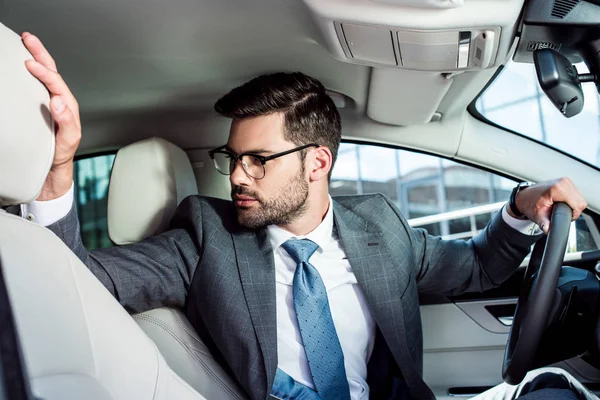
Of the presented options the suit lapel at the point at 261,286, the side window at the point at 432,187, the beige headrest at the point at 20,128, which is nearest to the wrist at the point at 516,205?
the side window at the point at 432,187

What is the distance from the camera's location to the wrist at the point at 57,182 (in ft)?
4.00

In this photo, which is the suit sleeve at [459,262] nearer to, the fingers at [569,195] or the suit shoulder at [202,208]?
the fingers at [569,195]

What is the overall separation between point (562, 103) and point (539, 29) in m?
0.21

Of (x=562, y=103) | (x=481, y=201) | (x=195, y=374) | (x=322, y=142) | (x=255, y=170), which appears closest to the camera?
(x=562, y=103)

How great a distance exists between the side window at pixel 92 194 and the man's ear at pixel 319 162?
0.87 meters

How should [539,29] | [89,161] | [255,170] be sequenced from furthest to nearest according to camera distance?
[89,161] < [255,170] < [539,29]

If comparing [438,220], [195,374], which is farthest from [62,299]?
[438,220]

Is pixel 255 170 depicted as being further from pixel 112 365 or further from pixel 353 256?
pixel 112 365

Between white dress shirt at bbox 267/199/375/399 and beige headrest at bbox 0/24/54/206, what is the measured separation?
922mm

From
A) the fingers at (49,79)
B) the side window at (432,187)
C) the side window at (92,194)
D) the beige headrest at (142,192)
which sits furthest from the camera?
the side window at (92,194)

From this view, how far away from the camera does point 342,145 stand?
236 centimetres

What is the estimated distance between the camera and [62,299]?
95 centimetres

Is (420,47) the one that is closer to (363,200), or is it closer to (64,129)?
(363,200)

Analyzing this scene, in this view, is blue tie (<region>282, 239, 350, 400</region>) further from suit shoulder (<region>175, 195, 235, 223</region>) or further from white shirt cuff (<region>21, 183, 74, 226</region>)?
white shirt cuff (<region>21, 183, 74, 226</region>)
